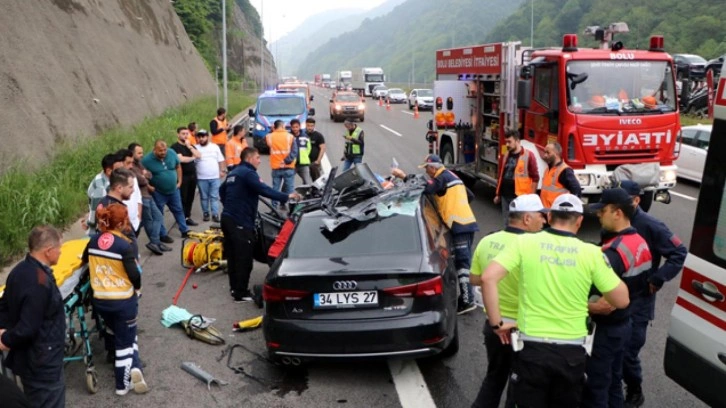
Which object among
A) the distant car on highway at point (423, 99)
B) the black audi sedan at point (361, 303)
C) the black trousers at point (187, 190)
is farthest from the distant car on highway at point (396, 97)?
the black audi sedan at point (361, 303)

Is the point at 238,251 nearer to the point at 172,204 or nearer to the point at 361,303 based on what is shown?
the point at 361,303

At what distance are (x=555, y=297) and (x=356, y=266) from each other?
2.00m

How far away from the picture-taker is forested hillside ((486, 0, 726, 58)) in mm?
56438

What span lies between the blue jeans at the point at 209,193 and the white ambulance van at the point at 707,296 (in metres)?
8.58

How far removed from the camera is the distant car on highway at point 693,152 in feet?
46.0

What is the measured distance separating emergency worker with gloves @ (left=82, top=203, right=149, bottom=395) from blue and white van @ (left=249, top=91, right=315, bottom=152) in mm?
15116

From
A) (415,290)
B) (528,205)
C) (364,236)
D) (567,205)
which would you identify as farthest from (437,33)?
(567,205)

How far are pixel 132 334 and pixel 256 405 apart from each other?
1.21 meters

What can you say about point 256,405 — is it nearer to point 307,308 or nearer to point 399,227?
point 307,308

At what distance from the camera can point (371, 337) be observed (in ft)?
16.6

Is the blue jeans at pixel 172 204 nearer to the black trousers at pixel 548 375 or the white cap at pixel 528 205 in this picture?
the white cap at pixel 528 205

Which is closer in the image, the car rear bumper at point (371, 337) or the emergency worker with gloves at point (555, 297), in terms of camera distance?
the emergency worker with gloves at point (555, 297)

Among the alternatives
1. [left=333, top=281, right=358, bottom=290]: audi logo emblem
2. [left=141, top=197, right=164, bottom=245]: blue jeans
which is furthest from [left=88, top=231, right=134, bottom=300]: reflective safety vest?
[left=141, top=197, right=164, bottom=245]: blue jeans

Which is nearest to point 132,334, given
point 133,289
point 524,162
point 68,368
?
point 133,289
